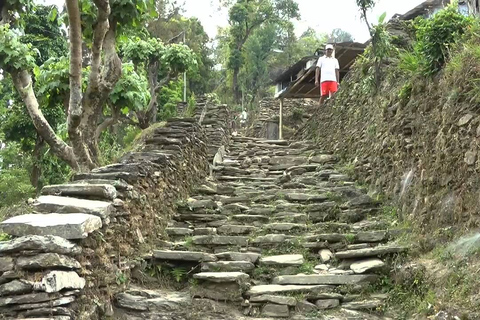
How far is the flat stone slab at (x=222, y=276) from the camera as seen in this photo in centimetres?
474

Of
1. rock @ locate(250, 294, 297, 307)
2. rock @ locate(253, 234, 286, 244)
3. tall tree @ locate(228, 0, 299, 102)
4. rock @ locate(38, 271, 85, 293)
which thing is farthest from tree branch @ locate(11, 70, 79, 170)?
tall tree @ locate(228, 0, 299, 102)

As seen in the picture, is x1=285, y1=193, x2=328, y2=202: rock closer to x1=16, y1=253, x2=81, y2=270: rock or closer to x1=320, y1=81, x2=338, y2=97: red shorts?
x1=16, y1=253, x2=81, y2=270: rock

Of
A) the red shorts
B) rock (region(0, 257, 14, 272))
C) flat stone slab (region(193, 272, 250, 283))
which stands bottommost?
flat stone slab (region(193, 272, 250, 283))

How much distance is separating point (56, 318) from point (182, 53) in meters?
10.5

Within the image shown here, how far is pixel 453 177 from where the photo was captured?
4.66 m

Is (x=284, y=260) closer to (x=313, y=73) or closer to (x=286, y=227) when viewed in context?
(x=286, y=227)

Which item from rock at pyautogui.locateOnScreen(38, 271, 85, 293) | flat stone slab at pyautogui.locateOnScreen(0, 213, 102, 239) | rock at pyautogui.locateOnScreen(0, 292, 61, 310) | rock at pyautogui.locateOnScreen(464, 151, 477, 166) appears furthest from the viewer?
rock at pyautogui.locateOnScreen(464, 151, 477, 166)

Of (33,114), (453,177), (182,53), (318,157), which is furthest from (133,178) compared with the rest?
(182,53)

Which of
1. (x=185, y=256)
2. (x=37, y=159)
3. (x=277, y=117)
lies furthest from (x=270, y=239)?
(x=277, y=117)

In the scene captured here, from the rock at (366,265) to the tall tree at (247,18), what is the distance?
2448 cm

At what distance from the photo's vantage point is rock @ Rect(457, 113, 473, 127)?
4568 mm

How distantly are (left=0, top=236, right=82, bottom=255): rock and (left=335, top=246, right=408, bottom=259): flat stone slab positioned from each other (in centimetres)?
295

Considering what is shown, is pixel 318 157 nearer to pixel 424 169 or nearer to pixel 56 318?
pixel 424 169

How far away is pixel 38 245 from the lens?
3461 mm
